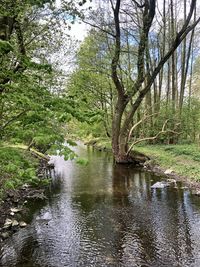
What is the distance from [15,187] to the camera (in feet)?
31.4

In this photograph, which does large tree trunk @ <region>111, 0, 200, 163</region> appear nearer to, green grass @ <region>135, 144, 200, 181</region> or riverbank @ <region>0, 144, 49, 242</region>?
green grass @ <region>135, 144, 200, 181</region>

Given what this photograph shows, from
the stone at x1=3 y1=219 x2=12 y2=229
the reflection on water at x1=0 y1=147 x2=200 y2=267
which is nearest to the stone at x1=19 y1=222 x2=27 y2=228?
the reflection on water at x1=0 y1=147 x2=200 y2=267

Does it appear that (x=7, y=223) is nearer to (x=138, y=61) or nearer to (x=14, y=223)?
(x=14, y=223)

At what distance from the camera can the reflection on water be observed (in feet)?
→ 21.0

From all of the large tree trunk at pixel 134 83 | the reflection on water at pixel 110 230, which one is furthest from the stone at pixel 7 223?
the large tree trunk at pixel 134 83

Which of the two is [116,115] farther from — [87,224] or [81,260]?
[81,260]

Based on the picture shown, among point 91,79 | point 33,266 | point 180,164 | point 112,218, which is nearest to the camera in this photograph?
point 33,266

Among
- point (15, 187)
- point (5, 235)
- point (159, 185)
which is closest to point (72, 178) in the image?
point (159, 185)

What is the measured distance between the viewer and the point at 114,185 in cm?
1343

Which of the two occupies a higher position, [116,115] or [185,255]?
[116,115]

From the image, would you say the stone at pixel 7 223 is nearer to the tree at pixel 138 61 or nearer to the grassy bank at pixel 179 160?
the grassy bank at pixel 179 160

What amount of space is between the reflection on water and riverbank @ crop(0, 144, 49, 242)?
50 centimetres

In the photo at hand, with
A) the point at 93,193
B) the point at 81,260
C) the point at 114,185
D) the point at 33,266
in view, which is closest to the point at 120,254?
the point at 81,260

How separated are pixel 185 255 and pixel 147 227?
5.71 feet
